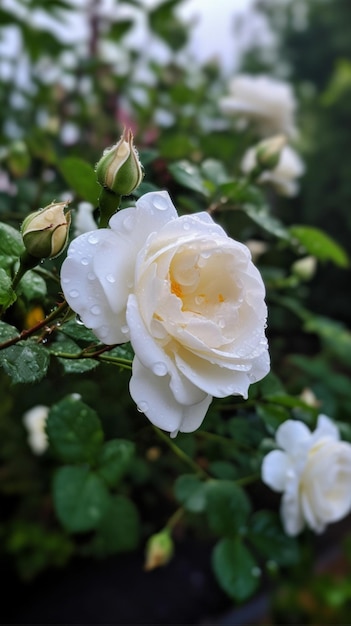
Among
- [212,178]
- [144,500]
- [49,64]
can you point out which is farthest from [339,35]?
[212,178]

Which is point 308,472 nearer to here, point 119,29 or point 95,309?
point 95,309

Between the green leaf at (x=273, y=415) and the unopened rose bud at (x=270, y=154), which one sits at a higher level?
the unopened rose bud at (x=270, y=154)

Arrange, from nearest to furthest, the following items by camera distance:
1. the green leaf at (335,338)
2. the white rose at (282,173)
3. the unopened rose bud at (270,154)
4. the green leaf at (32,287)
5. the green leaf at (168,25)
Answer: the green leaf at (32,287) < the unopened rose bud at (270,154) < the white rose at (282,173) < the green leaf at (335,338) < the green leaf at (168,25)

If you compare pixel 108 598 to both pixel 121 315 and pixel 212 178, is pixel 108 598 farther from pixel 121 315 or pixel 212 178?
pixel 121 315

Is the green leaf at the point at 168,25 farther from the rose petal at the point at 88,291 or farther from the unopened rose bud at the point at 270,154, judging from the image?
the rose petal at the point at 88,291

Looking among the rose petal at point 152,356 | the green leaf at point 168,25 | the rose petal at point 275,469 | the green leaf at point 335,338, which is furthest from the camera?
the green leaf at point 168,25

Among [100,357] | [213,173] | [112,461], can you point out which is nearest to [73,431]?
[112,461]

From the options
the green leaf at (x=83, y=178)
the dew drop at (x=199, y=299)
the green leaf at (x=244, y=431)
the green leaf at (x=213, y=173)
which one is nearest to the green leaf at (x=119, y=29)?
the green leaf at (x=213, y=173)
